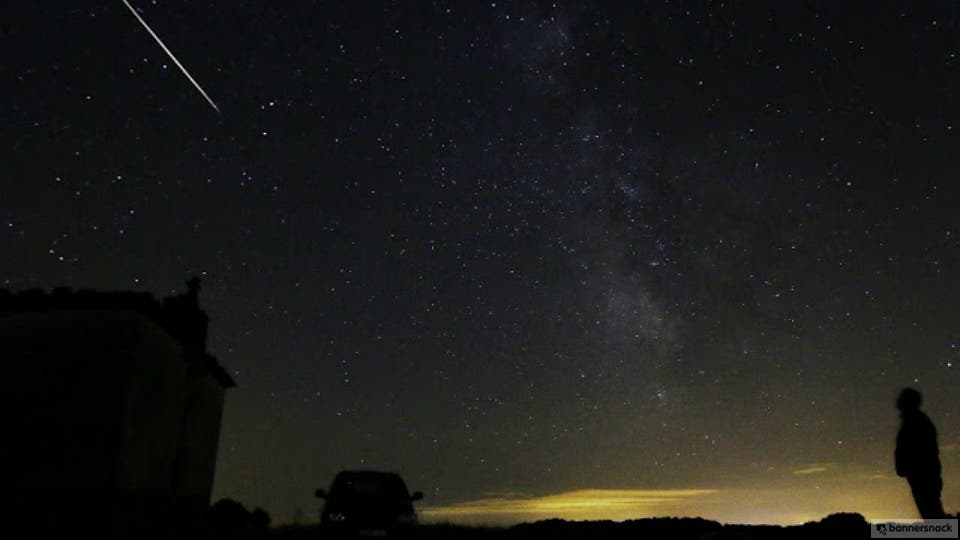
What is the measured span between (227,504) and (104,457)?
44.7 ft

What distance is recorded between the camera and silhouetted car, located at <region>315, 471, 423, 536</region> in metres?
11.3

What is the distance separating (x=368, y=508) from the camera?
37.6 ft

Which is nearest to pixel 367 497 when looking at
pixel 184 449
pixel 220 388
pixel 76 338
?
pixel 76 338

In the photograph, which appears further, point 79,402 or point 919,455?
point 79,402

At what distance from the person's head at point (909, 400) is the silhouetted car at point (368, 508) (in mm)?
6904

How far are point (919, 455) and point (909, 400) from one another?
60cm

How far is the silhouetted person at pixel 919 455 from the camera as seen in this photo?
27.7 ft

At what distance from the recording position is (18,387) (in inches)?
493

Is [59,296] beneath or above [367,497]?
above

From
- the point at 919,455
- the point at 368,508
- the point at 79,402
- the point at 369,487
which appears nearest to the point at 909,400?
the point at 919,455

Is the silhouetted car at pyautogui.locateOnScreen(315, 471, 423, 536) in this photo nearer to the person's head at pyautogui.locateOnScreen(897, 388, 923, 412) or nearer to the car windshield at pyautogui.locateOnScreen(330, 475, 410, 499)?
the car windshield at pyautogui.locateOnScreen(330, 475, 410, 499)

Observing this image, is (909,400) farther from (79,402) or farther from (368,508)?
(79,402)

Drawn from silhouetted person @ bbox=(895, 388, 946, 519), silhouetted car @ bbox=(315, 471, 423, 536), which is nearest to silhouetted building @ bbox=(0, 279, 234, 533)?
silhouetted car @ bbox=(315, 471, 423, 536)

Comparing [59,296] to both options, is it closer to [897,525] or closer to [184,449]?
[184,449]
